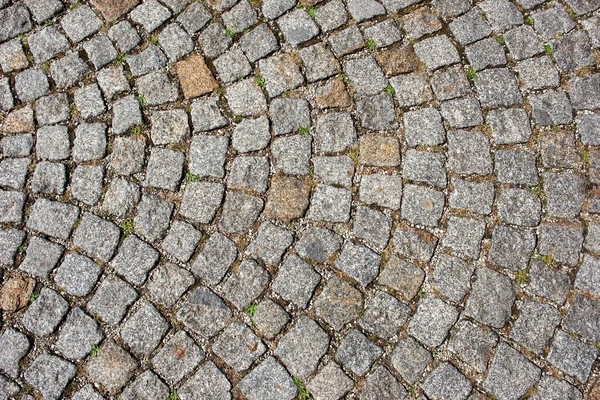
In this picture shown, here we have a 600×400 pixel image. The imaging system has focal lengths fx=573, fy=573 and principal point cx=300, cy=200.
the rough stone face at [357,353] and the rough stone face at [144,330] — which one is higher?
the rough stone face at [144,330]

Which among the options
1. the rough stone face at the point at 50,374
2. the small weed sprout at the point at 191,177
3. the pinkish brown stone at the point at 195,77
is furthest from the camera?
the pinkish brown stone at the point at 195,77

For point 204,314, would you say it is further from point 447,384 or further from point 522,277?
point 522,277

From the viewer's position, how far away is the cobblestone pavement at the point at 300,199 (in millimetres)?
3381

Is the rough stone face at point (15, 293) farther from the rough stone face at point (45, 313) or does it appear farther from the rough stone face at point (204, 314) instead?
the rough stone face at point (204, 314)

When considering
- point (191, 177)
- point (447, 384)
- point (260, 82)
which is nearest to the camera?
point (447, 384)

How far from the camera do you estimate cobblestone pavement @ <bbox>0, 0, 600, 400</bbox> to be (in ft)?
11.1

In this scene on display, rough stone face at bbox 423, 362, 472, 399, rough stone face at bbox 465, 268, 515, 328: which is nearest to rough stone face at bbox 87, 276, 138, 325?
rough stone face at bbox 423, 362, 472, 399

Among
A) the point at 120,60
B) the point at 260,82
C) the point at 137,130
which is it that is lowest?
the point at 260,82

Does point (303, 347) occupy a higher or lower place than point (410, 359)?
higher

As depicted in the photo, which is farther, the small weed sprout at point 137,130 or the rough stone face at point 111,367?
the small weed sprout at point 137,130

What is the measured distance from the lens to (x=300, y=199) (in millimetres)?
3676

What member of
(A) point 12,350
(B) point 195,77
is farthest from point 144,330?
(B) point 195,77

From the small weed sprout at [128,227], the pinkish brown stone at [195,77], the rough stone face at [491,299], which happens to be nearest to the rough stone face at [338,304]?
the rough stone face at [491,299]

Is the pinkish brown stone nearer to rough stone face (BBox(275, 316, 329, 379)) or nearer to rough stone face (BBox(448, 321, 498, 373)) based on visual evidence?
rough stone face (BBox(275, 316, 329, 379))
